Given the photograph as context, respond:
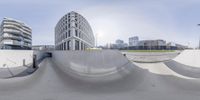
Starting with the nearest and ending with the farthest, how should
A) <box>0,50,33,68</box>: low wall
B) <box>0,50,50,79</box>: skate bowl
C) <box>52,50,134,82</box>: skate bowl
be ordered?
<box>0,50,50,79</box>: skate bowl
<box>0,50,33,68</box>: low wall
<box>52,50,134,82</box>: skate bowl

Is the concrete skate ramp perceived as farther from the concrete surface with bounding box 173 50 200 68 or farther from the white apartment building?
the white apartment building

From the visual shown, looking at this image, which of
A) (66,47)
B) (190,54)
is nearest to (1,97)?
(190,54)

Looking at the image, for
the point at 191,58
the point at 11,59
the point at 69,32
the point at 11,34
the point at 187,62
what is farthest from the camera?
the point at 11,34

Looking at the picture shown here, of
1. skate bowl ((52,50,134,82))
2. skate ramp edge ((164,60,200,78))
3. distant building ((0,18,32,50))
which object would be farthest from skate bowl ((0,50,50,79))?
distant building ((0,18,32,50))

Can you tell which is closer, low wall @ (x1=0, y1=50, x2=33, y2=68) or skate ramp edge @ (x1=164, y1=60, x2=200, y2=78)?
skate ramp edge @ (x1=164, y1=60, x2=200, y2=78)

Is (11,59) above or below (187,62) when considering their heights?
above

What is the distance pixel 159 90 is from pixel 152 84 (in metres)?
1.16

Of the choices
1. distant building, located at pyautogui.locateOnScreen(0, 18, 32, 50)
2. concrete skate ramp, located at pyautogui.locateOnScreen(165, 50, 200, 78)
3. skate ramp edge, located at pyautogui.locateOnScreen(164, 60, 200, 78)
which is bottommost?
skate ramp edge, located at pyautogui.locateOnScreen(164, 60, 200, 78)

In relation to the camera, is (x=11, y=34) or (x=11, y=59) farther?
(x=11, y=34)

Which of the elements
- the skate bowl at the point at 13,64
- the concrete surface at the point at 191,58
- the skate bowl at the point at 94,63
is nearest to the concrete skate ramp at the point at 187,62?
the concrete surface at the point at 191,58

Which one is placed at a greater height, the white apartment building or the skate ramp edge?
the white apartment building

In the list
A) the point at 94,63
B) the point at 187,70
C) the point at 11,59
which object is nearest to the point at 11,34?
the point at 11,59

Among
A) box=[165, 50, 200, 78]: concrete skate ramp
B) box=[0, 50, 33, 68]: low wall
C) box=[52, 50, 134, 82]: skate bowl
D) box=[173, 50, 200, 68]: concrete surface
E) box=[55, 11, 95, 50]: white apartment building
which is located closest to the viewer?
box=[0, 50, 33, 68]: low wall

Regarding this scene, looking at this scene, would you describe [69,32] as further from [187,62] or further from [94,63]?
[187,62]
